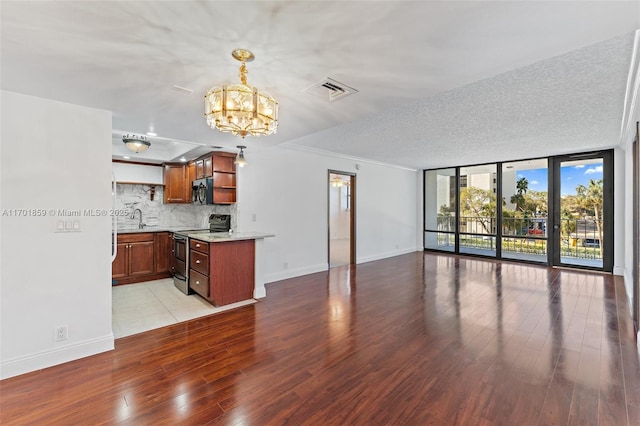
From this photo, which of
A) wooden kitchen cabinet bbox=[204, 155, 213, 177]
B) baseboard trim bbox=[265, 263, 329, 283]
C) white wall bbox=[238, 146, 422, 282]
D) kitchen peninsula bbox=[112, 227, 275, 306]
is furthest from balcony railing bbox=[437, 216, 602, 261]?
wooden kitchen cabinet bbox=[204, 155, 213, 177]

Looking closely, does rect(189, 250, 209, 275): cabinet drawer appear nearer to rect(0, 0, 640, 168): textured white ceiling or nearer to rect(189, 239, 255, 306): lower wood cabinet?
rect(189, 239, 255, 306): lower wood cabinet

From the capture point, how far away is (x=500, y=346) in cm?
266

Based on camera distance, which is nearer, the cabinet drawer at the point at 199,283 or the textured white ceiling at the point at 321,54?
the textured white ceiling at the point at 321,54

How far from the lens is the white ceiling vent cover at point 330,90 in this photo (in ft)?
6.98

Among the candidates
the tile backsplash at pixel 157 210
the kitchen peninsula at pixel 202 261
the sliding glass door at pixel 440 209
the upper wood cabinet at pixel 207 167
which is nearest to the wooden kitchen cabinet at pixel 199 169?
the upper wood cabinet at pixel 207 167

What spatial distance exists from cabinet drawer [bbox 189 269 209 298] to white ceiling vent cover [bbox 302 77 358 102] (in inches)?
109

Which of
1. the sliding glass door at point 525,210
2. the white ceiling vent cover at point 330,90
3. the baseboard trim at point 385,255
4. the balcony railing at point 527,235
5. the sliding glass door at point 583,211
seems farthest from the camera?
the baseboard trim at point 385,255

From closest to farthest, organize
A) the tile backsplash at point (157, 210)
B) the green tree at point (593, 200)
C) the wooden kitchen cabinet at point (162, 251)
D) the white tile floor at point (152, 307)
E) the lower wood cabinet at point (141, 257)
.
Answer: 1. the white tile floor at point (152, 307)
2. the lower wood cabinet at point (141, 257)
3. the wooden kitchen cabinet at point (162, 251)
4. the tile backsplash at point (157, 210)
5. the green tree at point (593, 200)

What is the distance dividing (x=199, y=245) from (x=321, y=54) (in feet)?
10.3

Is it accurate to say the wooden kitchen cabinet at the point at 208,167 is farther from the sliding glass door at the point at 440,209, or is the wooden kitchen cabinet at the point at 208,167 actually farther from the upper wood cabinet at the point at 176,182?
the sliding glass door at the point at 440,209

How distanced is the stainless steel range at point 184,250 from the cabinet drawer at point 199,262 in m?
0.23

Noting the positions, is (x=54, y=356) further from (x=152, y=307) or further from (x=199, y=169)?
(x=199, y=169)

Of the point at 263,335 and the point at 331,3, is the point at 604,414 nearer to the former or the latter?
the point at 263,335

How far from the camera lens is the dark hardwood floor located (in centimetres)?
180
